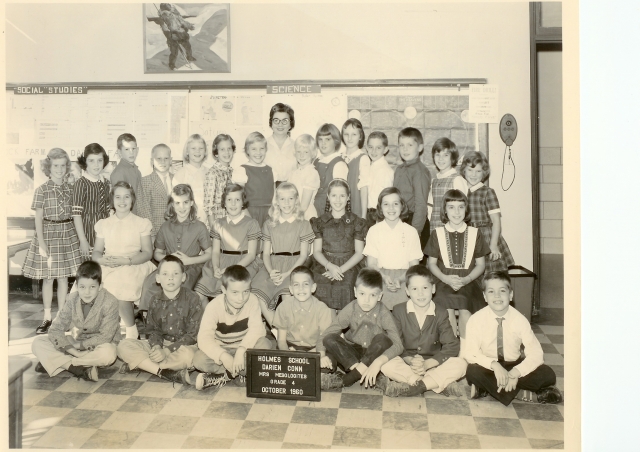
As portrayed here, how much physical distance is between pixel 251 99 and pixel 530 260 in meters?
1.86

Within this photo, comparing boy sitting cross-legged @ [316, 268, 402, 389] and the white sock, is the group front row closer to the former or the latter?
boy sitting cross-legged @ [316, 268, 402, 389]

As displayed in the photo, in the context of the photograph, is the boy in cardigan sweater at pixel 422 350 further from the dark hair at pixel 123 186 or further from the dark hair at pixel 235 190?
the dark hair at pixel 123 186

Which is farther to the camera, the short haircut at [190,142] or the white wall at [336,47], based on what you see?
the short haircut at [190,142]

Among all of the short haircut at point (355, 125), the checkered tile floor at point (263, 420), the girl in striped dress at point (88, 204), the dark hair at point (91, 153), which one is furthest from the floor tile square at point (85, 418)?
the short haircut at point (355, 125)

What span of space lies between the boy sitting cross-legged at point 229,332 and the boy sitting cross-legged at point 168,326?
0.33ft

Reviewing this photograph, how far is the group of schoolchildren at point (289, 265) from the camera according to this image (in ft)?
8.86

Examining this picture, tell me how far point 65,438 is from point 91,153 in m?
1.58

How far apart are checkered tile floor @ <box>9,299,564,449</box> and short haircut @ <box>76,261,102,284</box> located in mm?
558

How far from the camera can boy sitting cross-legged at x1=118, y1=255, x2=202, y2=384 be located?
2.84 m

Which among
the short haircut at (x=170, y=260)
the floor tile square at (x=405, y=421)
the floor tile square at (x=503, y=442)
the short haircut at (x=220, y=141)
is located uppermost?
the short haircut at (x=220, y=141)

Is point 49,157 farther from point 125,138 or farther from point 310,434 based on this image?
point 310,434

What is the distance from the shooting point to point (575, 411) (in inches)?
93.9

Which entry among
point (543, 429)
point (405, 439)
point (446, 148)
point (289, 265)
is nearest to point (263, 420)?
point (405, 439)

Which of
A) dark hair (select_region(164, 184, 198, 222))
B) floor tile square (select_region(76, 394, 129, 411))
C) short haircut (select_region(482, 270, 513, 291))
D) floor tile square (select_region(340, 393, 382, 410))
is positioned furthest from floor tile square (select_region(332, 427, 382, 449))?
dark hair (select_region(164, 184, 198, 222))
